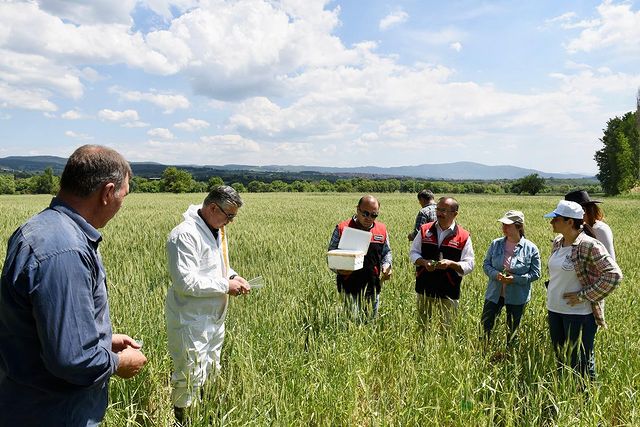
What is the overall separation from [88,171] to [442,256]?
3.64 m

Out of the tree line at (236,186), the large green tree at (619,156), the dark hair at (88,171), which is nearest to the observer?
the dark hair at (88,171)

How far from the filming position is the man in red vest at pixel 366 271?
4281mm

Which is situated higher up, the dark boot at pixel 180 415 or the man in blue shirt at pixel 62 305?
the man in blue shirt at pixel 62 305

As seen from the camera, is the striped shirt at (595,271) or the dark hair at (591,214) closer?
the striped shirt at (595,271)

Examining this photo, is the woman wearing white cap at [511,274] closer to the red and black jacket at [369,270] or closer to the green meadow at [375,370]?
the green meadow at [375,370]

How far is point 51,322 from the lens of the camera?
1433mm

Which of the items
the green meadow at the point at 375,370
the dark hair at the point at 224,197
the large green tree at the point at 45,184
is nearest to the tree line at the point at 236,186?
the large green tree at the point at 45,184

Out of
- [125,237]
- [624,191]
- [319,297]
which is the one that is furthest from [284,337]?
[624,191]

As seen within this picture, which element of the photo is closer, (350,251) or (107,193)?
(107,193)

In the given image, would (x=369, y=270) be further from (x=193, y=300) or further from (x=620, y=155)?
(x=620, y=155)

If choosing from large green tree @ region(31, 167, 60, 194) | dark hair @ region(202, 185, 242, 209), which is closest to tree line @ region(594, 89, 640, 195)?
dark hair @ region(202, 185, 242, 209)

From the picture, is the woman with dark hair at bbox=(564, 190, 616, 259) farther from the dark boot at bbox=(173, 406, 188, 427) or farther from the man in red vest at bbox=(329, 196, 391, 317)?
the dark boot at bbox=(173, 406, 188, 427)

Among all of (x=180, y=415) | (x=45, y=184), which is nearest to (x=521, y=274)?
(x=180, y=415)

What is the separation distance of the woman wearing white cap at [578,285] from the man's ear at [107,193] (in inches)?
128
